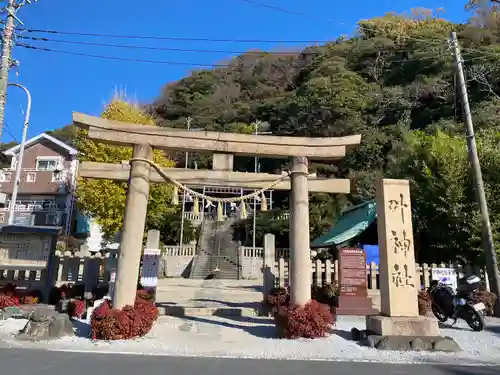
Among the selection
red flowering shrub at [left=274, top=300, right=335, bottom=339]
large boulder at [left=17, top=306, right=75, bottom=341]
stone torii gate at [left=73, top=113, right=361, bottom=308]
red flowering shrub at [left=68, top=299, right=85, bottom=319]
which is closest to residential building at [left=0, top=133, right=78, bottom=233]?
red flowering shrub at [left=68, top=299, right=85, bottom=319]

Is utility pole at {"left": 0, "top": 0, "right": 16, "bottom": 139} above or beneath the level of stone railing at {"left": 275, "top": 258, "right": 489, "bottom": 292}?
above

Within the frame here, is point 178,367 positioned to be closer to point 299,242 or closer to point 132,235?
point 132,235

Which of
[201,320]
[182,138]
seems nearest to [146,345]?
[201,320]

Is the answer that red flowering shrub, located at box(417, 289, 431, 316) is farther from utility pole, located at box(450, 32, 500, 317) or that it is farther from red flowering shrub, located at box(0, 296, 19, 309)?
red flowering shrub, located at box(0, 296, 19, 309)

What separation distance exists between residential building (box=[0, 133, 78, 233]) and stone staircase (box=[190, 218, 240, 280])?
12309mm

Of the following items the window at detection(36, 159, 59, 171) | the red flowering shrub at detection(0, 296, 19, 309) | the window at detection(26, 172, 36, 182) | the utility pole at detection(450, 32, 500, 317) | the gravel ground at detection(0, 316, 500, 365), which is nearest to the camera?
the gravel ground at detection(0, 316, 500, 365)

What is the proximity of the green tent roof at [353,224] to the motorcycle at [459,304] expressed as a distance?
6532 millimetres

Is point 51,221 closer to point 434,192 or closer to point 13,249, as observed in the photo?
point 13,249

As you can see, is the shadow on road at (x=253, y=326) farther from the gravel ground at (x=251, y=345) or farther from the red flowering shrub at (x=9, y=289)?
the red flowering shrub at (x=9, y=289)

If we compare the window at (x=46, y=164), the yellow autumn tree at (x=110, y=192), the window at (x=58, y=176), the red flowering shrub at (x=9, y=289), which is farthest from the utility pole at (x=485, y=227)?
the window at (x=46, y=164)

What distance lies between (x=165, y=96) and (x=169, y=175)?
188 ft

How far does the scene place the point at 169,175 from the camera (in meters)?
10.2

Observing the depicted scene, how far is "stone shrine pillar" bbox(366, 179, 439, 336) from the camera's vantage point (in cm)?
809

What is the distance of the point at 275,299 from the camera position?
10.7 m
